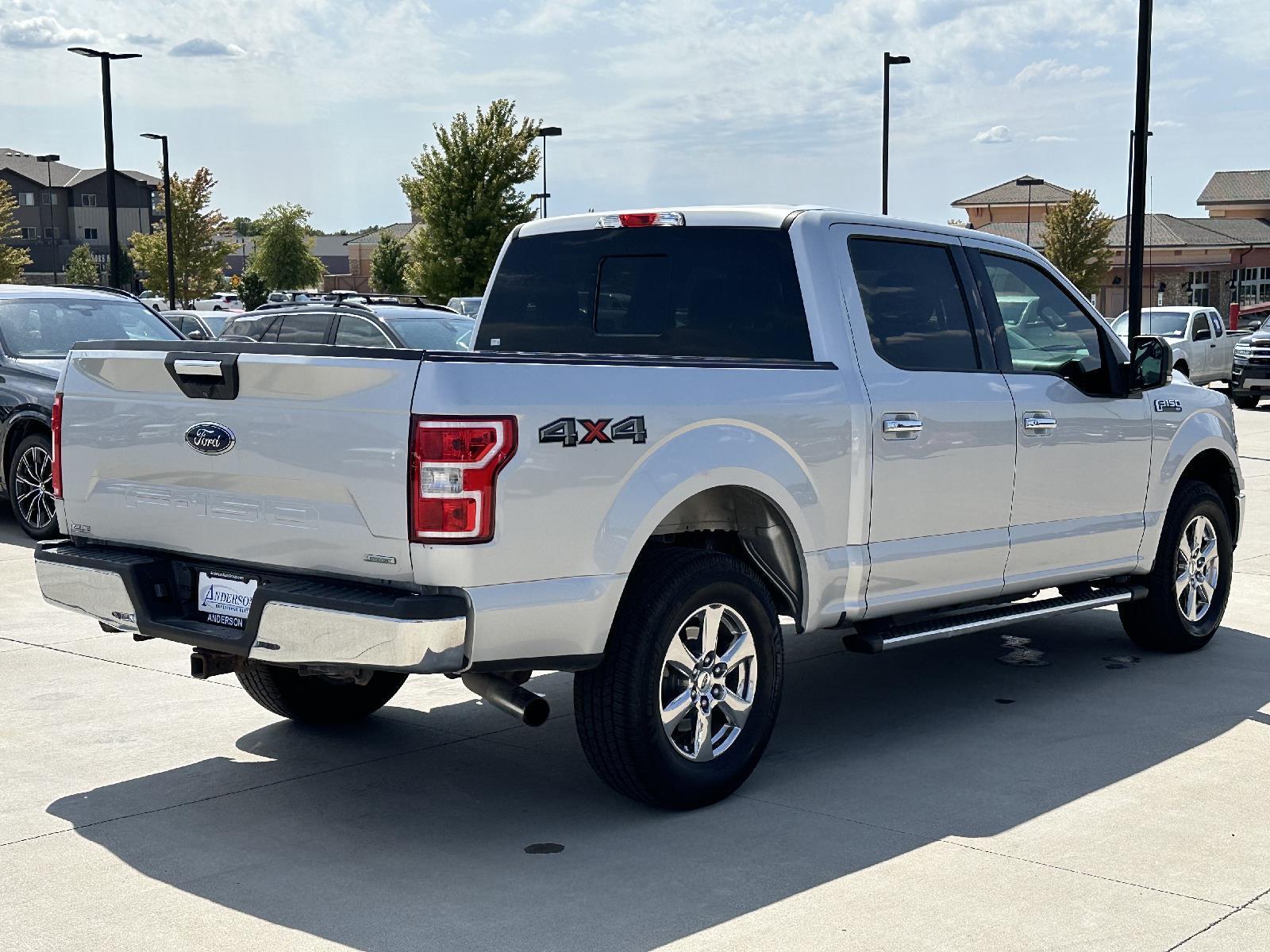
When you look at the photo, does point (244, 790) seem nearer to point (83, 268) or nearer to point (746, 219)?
point (746, 219)

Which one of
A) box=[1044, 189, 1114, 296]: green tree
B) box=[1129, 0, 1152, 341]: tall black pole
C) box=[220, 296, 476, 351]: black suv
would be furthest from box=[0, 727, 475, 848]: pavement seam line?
box=[1044, 189, 1114, 296]: green tree

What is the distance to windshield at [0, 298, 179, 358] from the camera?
12594 mm

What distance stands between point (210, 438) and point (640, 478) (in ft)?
4.55

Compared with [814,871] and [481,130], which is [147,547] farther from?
[481,130]

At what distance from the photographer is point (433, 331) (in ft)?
51.2

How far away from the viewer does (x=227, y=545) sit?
5.09 meters

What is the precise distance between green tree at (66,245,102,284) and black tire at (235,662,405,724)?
310 feet

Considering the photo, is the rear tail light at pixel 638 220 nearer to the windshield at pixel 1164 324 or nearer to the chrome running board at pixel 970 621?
the chrome running board at pixel 970 621

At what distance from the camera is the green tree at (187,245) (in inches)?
2753

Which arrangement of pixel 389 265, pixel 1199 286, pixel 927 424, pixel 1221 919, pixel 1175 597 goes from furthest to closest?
pixel 389 265, pixel 1199 286, pixel 1175 597, pixel 927 424, pixel 1221 919

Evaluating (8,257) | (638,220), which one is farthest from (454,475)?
(8,257)

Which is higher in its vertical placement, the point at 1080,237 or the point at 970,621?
the point at 1080,237

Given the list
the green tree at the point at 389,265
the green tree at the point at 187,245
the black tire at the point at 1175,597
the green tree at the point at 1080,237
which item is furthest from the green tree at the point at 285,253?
the black tire at the point at 1175,597

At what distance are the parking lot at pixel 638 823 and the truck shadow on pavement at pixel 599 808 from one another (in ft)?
0.05
